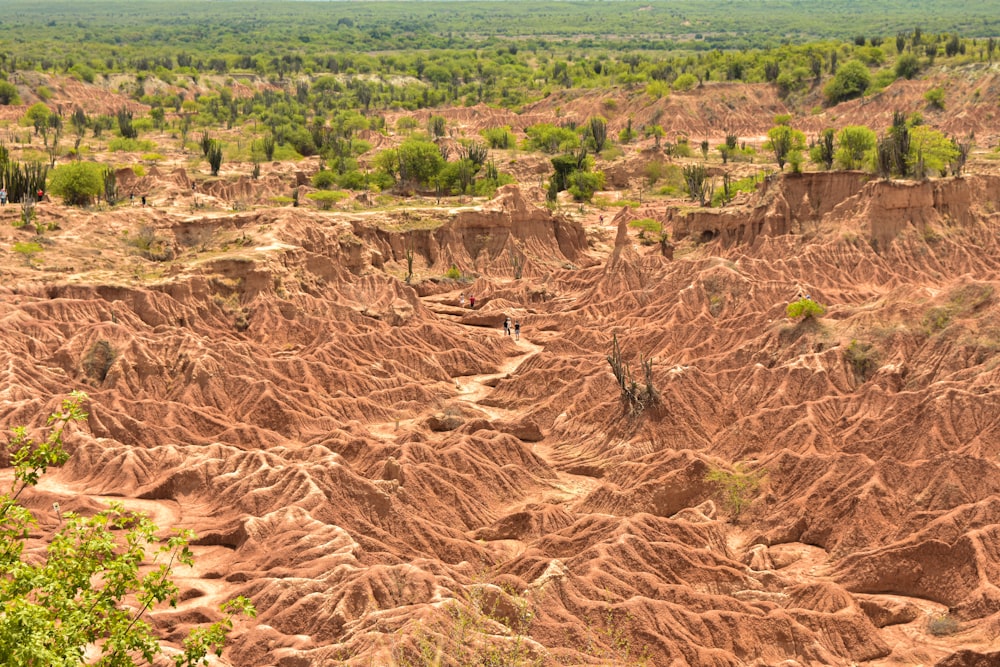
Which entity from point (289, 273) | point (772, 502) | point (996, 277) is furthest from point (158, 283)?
point (996, 277)

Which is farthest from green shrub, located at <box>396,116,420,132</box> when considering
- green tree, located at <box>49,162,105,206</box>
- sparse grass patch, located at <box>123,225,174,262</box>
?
sparse grass patch, located at <box>123,225,174,262</box>

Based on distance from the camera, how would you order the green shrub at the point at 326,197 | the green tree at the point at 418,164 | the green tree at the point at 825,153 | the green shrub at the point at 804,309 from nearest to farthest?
1. the green shrub at the point at 804,309
2. the green shrub at the point at 326,197
3. the green tree at the point at 825,153
4. the green tree at the point at 418,164

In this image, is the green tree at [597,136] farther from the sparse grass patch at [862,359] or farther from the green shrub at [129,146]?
the sparse grass patch at [862,359]

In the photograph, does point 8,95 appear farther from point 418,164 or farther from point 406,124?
point 418,164

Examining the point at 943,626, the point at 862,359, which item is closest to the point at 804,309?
the point at 862,359

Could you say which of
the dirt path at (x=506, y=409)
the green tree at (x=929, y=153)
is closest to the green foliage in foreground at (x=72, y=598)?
the dirt path at (x=506, y=409)
